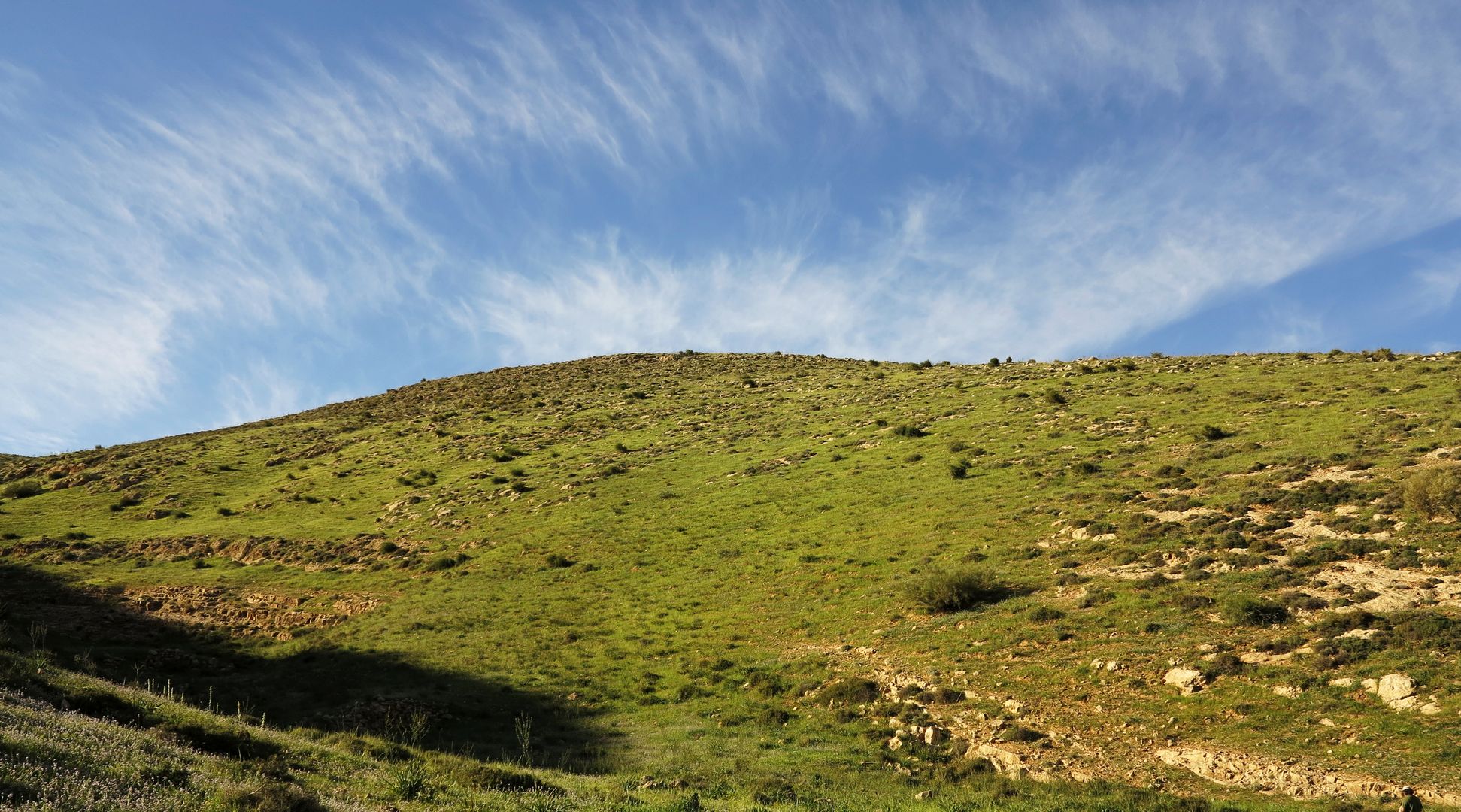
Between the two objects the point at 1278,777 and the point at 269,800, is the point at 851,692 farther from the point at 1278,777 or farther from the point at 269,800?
the point at 269,800

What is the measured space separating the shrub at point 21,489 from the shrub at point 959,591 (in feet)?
255

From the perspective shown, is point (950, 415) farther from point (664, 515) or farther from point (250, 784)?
point (250, 784)

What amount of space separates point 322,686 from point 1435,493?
42152mm

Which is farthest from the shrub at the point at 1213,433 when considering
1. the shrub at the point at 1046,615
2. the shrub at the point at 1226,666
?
the shrub at the point at 1226,666

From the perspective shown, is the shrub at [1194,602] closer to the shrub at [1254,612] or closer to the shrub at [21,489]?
the shrub at [1254,612]

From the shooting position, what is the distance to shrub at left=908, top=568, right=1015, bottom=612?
29.3m

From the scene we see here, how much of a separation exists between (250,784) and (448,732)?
15.3 metres

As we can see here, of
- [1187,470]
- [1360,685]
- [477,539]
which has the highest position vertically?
[1187,470]

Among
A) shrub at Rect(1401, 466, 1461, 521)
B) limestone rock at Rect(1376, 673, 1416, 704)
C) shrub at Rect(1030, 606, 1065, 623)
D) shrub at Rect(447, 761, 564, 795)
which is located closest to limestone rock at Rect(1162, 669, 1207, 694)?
limestone rock at Rect(1376, 673, 1416, 704)

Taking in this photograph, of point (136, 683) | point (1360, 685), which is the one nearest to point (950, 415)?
point (1360, 685)

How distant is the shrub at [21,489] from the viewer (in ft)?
210

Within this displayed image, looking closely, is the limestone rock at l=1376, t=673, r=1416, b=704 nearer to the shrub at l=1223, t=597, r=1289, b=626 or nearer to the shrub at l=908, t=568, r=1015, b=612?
the shrub at l=1223, t=597, r=1289, b=626

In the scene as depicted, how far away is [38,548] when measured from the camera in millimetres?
49031

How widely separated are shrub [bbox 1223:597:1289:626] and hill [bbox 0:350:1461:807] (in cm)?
12
